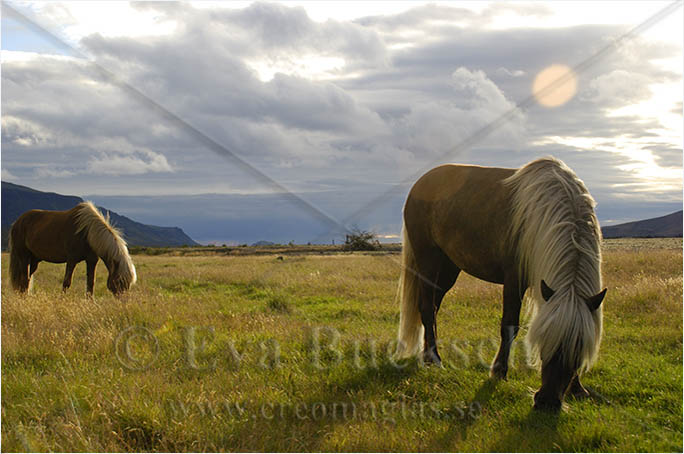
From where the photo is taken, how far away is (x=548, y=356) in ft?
14.5

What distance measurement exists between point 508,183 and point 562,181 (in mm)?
687

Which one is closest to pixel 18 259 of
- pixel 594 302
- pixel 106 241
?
pixel 106 241

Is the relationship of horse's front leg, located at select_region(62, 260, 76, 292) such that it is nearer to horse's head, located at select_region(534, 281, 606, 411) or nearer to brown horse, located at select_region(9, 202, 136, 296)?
brown horse, located at select_region(9, 202, 136, 296)

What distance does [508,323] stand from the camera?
17.9 ft

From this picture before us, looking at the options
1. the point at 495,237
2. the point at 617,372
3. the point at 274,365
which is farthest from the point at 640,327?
the point at 274,365

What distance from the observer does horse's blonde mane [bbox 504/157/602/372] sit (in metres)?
4.35

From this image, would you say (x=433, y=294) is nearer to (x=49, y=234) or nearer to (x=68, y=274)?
(x=68, y=274)

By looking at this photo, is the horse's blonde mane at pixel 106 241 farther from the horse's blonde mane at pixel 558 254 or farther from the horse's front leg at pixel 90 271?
the horse's blonde mane at pixel 558 254

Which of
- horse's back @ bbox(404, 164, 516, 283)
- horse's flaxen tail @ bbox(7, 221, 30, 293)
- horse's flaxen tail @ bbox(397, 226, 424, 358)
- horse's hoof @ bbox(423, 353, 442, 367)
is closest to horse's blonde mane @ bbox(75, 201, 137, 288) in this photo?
horse's flaxen tail @ bbox(7, 221, 30, 293)

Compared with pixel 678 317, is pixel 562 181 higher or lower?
higher

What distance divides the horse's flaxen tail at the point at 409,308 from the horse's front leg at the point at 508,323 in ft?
4.51

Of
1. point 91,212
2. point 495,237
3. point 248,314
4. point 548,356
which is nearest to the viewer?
point 548,356

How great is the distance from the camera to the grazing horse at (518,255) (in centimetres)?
445

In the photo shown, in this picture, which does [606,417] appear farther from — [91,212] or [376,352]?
[91,212]
